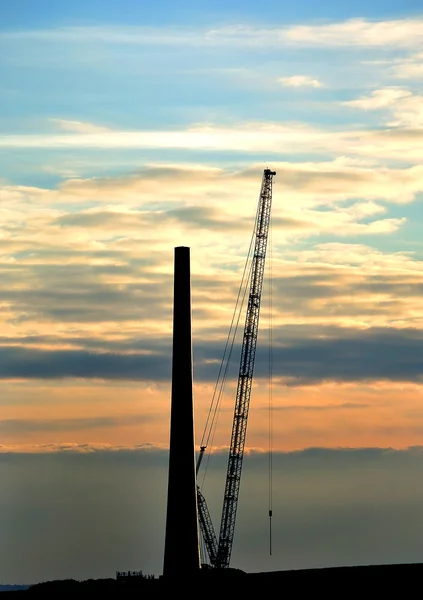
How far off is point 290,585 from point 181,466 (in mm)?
14852

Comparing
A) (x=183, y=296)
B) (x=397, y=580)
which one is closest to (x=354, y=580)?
(x=397, y=580)

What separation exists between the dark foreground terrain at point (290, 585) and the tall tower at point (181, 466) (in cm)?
189

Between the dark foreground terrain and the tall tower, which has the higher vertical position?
the tall tower

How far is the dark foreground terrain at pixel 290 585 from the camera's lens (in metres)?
103

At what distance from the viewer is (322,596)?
326 ft

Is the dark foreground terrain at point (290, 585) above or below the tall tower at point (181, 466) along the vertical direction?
below

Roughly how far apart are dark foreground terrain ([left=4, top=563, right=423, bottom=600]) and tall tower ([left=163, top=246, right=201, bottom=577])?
1.89 m

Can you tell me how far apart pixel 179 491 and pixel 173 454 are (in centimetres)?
321

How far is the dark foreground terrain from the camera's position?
10300cm

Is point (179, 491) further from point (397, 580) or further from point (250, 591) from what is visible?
point (397, 580)

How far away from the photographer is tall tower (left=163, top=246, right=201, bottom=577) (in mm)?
106062

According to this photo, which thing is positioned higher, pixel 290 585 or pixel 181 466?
pixel 181 466

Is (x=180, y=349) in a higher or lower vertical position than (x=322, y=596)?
higher

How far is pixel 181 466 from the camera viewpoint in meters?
106
